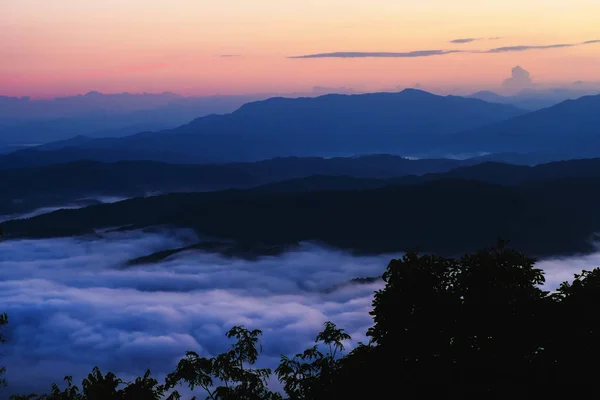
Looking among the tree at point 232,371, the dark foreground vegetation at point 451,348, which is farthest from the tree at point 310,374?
the tree at point 232,371

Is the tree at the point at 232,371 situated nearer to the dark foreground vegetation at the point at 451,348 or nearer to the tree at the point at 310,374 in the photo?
the dark foreground vegetation at the point at 451,348

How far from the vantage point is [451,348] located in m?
29.0

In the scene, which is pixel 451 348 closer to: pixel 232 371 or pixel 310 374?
pixel 310 374

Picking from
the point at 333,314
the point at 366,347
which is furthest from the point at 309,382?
the point at 333,314

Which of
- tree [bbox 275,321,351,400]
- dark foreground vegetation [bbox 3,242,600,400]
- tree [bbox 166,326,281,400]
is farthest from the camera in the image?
tree [bbox 275,321,351,400]

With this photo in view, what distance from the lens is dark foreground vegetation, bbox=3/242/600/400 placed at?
26297 mm

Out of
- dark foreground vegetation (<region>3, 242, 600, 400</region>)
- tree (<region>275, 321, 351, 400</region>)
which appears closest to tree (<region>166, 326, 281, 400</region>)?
dark foreground vegetation (<region>3, 242, 600, 400</region>)

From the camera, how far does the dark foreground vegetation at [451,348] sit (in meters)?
26.3

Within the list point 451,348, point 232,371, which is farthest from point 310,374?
point 451,348

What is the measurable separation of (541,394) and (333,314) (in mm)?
174149

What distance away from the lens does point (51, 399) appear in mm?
30109

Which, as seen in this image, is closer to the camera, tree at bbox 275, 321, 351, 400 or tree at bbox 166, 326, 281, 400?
tree at bbox 166, 326, 281, 400

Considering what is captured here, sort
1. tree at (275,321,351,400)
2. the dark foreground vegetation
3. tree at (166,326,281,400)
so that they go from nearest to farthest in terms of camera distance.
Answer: the dark foreground vegetation < tree at (166,326,281,400) < tree at (275,321,351,400)

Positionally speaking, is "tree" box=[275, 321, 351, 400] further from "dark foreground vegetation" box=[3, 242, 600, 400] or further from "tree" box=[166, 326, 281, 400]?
"tree" box=[166, 326, 281, 400]
